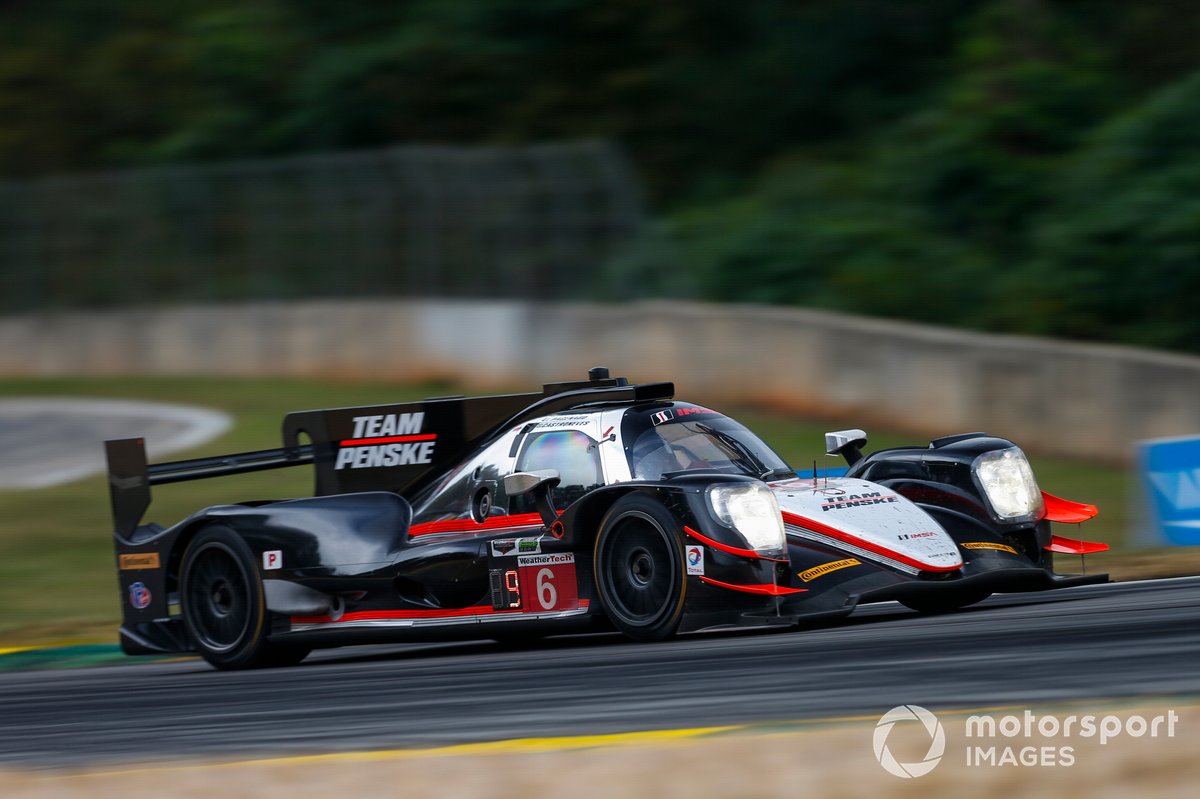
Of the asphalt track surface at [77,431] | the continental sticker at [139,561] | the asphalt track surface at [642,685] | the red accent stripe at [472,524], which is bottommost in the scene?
the asphalt track surface at [642,685]

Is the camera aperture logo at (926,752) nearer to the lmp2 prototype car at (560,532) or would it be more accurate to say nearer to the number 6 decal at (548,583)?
the lmp2 prototype car at (560,532)

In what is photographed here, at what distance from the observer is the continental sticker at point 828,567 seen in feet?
24.3

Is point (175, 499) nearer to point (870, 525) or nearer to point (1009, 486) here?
point (1009, 486)

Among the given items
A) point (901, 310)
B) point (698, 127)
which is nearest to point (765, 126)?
point (698, 127)

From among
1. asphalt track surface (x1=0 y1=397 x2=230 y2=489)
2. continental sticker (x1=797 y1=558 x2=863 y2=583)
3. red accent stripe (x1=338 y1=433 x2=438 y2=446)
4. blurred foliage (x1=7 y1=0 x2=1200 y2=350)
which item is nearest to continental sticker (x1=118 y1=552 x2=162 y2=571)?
red accent stripe (x1=338 y1=433 x2=438 y2=446)

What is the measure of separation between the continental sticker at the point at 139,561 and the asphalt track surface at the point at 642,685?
2.77 ft

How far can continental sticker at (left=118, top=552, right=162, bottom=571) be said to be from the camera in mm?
9281

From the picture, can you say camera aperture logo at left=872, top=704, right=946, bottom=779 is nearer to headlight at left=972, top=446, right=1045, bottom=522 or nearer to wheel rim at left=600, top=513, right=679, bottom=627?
wheel rim at left=600, top=513, right=679, bottom=627

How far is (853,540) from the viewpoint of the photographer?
7.50 meters

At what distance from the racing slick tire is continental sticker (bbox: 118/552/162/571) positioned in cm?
23

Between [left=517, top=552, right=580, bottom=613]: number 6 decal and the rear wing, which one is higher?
the rear wing

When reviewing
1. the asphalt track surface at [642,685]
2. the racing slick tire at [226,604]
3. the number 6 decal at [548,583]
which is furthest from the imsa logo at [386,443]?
the number 6 decal at [548,583]

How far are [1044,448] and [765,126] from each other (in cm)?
1448

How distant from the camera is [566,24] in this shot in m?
30.7
